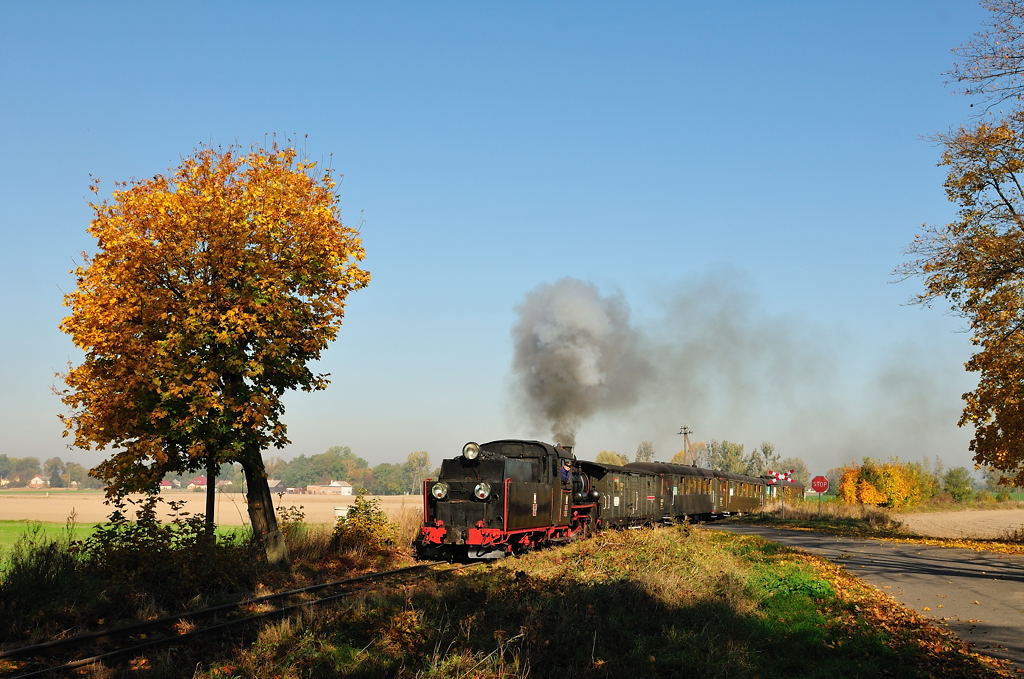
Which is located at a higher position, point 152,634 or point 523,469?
point 523,469

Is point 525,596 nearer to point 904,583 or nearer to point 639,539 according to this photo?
point 639,539

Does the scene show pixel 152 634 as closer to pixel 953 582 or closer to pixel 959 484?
pixel 953 582

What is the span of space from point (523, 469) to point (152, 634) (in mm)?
10945

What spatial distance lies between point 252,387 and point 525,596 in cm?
861

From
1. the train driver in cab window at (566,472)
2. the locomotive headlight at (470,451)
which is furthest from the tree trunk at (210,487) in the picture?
the train driver in cab window at (566,472)

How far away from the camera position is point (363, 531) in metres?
20.6

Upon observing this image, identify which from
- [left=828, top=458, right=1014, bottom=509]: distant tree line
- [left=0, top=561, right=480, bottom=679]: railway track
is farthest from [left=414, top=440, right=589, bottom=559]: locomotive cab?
[left=828, top=458, right=1014, bottom=509]: distant tree line

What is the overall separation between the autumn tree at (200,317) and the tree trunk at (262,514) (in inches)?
2.4

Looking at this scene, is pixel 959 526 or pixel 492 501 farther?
pixel 959 526

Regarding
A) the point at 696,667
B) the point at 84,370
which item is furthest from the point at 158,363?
the point at 696,667

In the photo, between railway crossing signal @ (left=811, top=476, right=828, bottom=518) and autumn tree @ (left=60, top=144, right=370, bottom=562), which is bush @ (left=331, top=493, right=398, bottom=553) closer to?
autumn tree @ (left=60, top=144, right=370, bottom=562)

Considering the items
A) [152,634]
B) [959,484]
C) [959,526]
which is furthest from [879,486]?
[152,634]

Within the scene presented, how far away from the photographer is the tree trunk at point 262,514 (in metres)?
17.7

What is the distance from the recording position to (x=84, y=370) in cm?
1599
